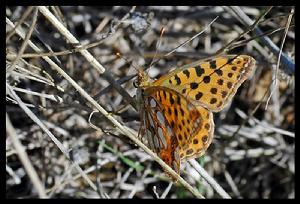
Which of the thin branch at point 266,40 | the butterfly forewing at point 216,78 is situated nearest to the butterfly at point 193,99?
the butterfly forewing at point 216,78

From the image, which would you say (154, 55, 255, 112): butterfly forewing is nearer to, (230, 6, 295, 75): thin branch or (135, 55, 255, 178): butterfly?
(135, 55, 255, 178): butterfly

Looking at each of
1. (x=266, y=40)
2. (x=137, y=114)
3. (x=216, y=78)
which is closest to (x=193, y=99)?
(x=216, y=78)

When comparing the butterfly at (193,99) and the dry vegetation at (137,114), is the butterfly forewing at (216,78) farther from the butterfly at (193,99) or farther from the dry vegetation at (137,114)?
the dry vegetation at (137,114)

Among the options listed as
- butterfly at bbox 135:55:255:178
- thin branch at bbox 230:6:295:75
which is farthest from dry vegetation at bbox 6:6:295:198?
butterfly at bbox 135:55:255:178

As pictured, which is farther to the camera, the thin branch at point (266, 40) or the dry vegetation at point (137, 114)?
the dry vegetation at point (137, 114)

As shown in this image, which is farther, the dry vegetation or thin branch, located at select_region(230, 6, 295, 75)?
the dry vegetation

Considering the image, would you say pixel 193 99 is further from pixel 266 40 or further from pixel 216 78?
pixel 266 40

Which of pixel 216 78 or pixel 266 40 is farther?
pixel 266 40

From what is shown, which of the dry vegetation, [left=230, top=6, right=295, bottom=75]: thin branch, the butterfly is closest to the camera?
the butterfly
